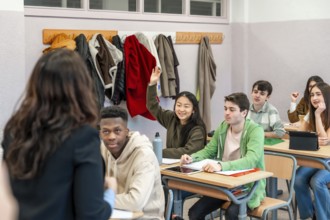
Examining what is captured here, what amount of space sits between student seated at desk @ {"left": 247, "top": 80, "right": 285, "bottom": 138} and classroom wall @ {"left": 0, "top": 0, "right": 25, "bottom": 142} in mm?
2263

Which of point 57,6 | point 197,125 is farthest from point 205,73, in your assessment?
point 197,125

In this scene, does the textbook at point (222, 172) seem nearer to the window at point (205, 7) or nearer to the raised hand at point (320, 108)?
the raised hand at point (320, 108)

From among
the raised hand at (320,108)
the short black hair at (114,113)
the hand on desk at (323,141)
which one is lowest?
the hand on desk at (323,141)

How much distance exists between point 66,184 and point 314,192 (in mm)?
3146

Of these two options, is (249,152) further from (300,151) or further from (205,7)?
(205,7)

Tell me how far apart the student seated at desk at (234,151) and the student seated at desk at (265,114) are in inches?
47.0

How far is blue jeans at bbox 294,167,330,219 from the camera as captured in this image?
436cm

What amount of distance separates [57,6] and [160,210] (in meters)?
3.40

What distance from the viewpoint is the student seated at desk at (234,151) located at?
12.1 ft

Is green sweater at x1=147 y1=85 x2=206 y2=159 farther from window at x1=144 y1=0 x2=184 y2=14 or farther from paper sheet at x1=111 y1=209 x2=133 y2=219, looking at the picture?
window at x1=144 y1=0 x2=184 y2=14

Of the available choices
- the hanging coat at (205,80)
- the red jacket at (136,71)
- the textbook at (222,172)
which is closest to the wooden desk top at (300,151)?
the textbook at (222,172)

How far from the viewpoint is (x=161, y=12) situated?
22.1ft

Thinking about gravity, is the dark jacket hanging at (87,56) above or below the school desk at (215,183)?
above

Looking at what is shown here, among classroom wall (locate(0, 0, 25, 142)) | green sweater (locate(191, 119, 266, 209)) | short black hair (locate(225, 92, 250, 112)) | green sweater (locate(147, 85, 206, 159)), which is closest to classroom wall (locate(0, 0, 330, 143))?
classroom wall (locate(0, 0, 25, 142))
